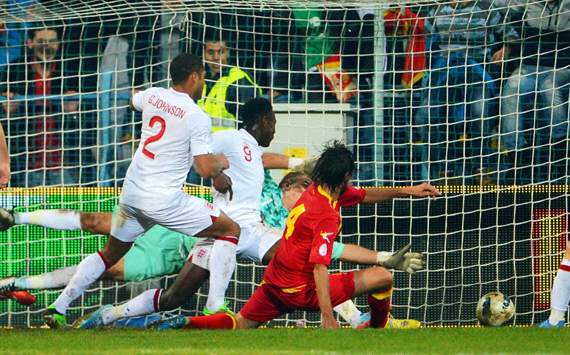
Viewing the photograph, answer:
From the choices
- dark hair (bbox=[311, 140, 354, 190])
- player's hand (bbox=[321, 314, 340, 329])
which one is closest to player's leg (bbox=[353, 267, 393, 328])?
player's hand (bbox=[321, 314, 340, 329])

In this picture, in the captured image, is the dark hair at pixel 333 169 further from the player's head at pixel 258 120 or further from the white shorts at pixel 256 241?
the player's head at pixel 258 120

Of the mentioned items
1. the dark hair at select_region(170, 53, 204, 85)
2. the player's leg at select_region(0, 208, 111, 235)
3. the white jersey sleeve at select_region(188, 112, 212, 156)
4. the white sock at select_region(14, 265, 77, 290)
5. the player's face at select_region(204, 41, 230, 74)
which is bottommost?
the white sock at select_region(14, 265, 77, 290)

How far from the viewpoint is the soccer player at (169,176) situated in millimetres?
9883

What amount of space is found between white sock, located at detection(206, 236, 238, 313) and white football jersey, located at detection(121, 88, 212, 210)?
0.55 meters

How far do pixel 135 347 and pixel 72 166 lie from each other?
4.34 m

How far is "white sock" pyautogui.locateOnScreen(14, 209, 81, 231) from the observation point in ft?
37.0

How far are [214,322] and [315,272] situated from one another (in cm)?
84

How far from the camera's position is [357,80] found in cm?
1277

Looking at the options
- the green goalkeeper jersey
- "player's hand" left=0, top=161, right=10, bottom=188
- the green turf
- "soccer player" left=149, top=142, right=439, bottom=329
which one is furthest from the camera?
the green goalkeeper jersey

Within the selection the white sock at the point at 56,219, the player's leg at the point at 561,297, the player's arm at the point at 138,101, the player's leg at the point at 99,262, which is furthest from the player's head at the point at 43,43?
the player's leg at the point at 561,297

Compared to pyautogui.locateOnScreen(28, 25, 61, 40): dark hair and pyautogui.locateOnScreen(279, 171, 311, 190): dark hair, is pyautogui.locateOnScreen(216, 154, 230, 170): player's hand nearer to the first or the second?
pyautogui.locateOnScreen(279, 171, 311, 190): dark hair

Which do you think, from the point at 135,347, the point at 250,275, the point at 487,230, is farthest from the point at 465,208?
the point at 135,347

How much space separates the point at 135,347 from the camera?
822cm

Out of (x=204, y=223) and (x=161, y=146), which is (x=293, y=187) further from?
(x=161, y=146)
